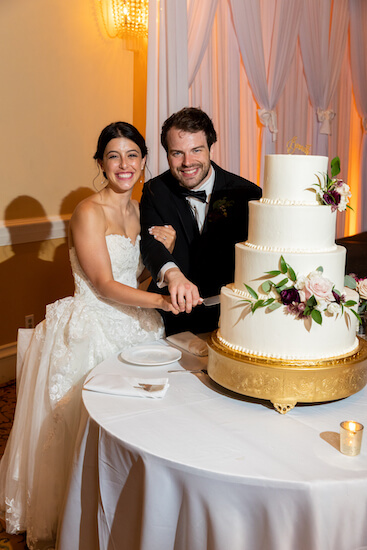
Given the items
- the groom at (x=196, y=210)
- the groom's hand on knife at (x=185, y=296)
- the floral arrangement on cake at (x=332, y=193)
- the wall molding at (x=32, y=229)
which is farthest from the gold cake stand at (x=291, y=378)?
the wall molding at (x=32, y=229)

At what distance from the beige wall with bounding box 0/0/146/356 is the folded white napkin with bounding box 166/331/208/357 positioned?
2.21 meters

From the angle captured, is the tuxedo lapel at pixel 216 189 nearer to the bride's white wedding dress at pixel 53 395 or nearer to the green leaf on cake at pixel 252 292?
the bride's white wedding dress at pixel 53 395

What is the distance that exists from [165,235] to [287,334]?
1161 millimetres

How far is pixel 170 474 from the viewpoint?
1.50 metres

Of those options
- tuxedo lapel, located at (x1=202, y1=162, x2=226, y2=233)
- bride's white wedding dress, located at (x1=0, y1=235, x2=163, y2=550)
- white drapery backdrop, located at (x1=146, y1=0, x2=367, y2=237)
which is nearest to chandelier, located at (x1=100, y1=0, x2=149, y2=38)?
white drapery backdrop, located at (x1=146, y1=0, x2=367, y2=237)

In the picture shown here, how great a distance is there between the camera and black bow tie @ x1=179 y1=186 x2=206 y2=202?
2.85 metres

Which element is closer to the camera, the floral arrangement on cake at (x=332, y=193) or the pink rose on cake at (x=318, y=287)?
the pink rose on cake at (x=318, y=287)

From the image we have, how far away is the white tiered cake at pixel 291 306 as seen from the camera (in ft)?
5.63

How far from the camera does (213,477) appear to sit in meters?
1.43

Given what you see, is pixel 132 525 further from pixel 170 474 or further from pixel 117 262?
pixel 117 262

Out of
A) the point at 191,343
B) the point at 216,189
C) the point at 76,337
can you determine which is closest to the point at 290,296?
the point at 191,343

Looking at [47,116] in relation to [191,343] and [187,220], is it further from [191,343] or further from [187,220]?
[191,343]

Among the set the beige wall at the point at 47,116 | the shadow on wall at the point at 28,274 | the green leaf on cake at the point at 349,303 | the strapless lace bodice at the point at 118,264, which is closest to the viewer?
the green leaf on cake at the point at 349,303

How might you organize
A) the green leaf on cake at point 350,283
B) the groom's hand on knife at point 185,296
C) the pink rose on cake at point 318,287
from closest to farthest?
the pink rose on cake at point 318,287 < the green leaf on cake at point 350,283 < the groom's hand on knife at point 185,296
